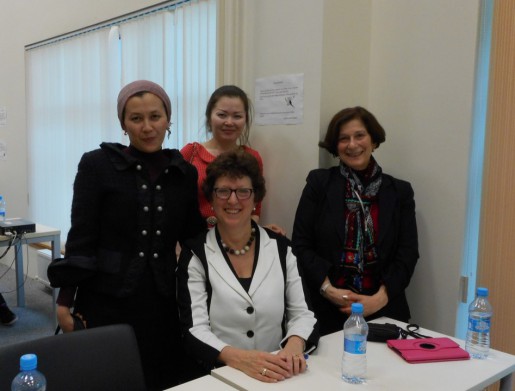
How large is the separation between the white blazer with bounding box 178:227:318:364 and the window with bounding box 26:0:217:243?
1709mm

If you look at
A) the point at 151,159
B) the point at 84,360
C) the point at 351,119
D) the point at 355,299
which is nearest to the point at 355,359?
the point at 355,299

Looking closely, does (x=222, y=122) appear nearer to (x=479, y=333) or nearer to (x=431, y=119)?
(x=431, y=119)

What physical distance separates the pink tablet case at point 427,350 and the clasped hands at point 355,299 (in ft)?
1.18

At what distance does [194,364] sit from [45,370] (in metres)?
0.68

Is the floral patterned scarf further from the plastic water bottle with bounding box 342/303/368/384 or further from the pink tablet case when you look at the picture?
the plastic water bottle with bounding box 342/303/368/384

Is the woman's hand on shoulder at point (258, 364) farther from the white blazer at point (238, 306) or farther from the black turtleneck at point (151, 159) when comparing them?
the black turtleneck at point (151, 159)

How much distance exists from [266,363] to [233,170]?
692 millimetres

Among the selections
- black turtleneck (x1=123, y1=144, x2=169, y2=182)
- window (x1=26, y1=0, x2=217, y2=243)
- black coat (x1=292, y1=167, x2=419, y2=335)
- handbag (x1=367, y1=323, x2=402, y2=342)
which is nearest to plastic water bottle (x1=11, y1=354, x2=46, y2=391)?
black turtleneck (x1=123, y1=144, x2=169, y2=182)

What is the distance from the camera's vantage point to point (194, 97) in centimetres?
330

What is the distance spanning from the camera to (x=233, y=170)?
5.77 ft

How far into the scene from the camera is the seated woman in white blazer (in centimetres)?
158

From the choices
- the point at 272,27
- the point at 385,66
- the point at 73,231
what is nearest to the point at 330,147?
the point at 385,66

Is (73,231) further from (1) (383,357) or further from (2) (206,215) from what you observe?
(1) (383,357)

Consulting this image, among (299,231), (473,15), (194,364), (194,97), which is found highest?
(473,15)
